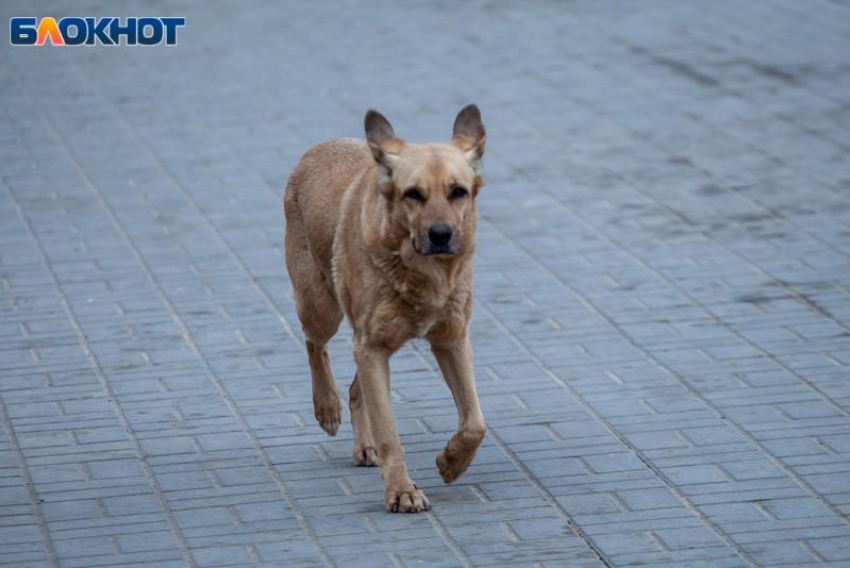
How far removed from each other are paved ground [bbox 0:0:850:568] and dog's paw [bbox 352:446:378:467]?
0.17 ft

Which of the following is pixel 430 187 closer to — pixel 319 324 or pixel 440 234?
pixel 440 234

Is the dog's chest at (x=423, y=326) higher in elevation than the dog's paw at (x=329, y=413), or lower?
higher

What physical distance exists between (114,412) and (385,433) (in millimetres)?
1834

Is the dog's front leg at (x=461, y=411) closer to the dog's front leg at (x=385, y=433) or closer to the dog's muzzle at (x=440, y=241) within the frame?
the dog's front leg at (x=385, y=433)

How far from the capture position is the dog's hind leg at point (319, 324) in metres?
7.14

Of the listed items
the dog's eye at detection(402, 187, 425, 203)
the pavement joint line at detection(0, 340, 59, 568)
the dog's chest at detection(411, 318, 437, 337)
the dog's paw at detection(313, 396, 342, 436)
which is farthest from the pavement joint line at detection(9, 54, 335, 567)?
the dog's eye at detection(402, 187, 425, 203)

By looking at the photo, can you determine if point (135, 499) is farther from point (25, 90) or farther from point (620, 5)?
→ point (620, 5)

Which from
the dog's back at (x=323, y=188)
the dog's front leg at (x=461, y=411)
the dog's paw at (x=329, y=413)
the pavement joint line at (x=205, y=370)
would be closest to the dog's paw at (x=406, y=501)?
the dog's front leg at (x=461, y=411)

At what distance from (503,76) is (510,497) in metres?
8.96

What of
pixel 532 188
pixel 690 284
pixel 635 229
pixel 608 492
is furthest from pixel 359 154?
pixel 532 188

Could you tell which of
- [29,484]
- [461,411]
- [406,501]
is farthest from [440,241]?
[29,484]

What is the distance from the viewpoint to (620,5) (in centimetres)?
1803

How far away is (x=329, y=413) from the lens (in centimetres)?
714

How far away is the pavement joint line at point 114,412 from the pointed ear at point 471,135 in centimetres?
196
